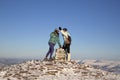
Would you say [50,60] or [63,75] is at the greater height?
[50,60]

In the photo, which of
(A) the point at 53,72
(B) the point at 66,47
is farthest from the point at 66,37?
(A) the point at 53,72

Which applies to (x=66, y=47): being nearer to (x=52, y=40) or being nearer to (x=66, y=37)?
(x=66, y=37)

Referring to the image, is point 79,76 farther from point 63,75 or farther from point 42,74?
point 42,74

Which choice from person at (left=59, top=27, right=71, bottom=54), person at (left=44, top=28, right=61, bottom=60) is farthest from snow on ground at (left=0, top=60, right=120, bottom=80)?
person at (left=59, top=27, right=71, bottom=54)

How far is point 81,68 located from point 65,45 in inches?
160

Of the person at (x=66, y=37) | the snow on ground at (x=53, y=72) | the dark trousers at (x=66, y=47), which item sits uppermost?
the person at (x=66, y=37)

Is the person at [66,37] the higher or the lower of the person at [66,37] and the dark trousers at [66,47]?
the higher

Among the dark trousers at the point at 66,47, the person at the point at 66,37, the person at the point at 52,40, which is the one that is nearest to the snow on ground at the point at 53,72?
the person at the point at 52,40

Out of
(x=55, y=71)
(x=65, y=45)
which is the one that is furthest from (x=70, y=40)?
(x=55, y=71)

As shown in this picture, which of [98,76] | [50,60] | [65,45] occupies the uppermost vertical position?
[65,45]

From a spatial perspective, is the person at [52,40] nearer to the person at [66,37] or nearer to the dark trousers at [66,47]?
the person at [66,37]

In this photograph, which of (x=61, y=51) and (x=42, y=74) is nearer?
(x=42, y=74)

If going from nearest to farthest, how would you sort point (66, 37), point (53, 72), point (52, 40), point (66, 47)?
point (53, 72)
point (52, 40)
point (66, 37)
point (66, 47)

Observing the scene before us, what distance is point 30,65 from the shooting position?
92.5ft
